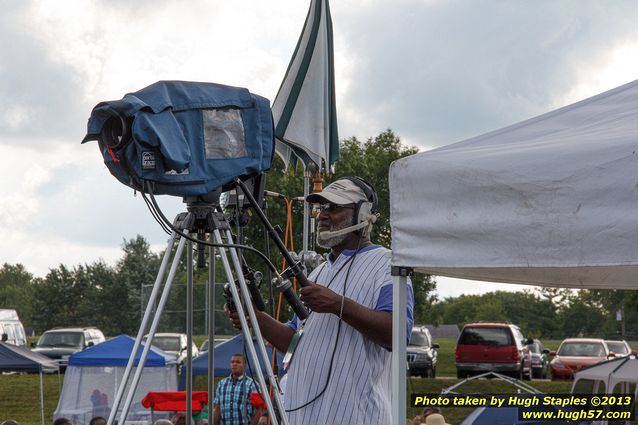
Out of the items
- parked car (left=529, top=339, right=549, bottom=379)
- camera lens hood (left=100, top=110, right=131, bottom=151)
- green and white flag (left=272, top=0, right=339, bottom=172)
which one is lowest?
parked car (left=529, top=339, right=549, bottom=379)

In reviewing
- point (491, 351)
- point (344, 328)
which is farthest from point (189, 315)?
point (491, 351)

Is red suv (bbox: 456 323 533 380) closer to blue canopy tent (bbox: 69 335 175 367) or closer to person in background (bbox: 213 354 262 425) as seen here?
blue canopy tent (bbox: 69 335 175 367)

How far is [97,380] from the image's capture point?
15.2 metres

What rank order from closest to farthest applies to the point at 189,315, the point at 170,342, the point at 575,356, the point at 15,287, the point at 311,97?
the point at 189,315
the point at 311,97
the point at 170,342
the point at 575,356
the point at 15,287

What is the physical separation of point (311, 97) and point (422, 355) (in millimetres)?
18928

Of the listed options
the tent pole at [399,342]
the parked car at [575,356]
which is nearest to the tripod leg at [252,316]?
the tent pole at [399,342]

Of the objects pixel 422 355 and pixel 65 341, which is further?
pixel 65 341

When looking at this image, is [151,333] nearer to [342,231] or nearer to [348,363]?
[348,363]

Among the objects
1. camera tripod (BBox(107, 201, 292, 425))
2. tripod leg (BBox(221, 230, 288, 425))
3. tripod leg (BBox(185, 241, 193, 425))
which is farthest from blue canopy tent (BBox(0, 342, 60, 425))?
tripod leg (BBox(221, 230, 288, 425))

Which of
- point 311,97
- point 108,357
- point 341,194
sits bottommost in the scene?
point 108,357

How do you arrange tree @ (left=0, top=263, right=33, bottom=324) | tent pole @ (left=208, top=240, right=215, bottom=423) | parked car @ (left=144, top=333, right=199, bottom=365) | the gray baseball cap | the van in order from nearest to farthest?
tent pole @ (left=208, top=240, right=215, bottom=423), the gray baseball cap, parked car @ (left=144, top=333, right=199, bottom=365), the van, tree @ (left=0, top=263, right=33, bottom=324)

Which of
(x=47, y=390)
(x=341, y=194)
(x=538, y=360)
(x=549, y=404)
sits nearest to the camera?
(x=341, y=194)

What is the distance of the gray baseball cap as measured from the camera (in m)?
4.09

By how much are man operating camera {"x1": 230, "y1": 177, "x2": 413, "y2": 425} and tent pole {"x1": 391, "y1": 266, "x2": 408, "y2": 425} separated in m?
0.12
